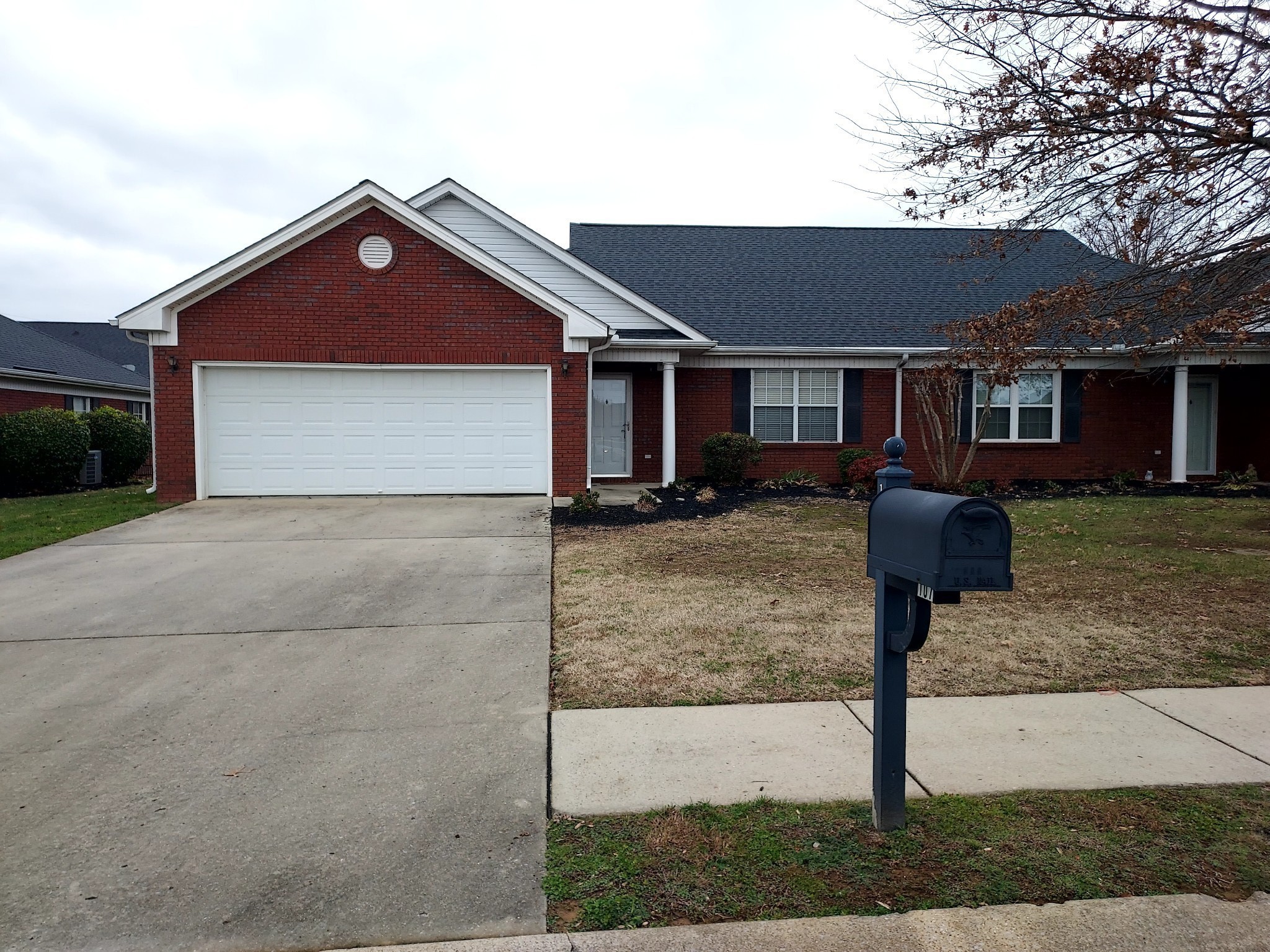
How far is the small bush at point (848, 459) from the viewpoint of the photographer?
53.6 feet

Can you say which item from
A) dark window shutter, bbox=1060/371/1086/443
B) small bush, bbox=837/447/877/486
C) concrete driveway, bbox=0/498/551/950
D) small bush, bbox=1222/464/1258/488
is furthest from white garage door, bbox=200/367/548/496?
small bush, bbox=1222/464/1258/488

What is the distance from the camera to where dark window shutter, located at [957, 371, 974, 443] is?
1717 cm

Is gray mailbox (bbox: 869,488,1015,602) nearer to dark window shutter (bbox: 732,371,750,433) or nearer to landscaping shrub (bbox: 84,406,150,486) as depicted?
dark window shutter (bbox: 732,371,750,433)

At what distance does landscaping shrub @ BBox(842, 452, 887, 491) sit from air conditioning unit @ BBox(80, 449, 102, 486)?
15969 mm

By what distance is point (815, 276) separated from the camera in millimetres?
19766

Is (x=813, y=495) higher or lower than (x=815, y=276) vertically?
lower

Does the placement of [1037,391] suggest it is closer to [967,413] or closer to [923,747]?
[967,413]

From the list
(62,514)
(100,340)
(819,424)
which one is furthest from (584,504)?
(100,340)

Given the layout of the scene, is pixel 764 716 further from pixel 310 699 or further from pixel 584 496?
pixel 584 496

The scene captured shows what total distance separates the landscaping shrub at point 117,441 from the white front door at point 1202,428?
23.3 meters

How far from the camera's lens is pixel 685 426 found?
683 inches

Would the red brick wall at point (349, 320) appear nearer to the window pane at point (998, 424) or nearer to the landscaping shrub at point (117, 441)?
the landscaping shrub at point (117, 441)

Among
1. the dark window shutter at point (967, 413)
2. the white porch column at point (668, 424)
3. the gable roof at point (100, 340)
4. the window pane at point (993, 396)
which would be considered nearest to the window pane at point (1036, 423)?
the window pane at point (993, 396)

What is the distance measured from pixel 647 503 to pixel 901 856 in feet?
34.7
